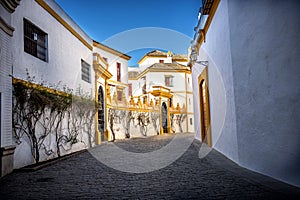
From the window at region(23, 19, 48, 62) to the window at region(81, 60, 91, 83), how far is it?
299 centimetres

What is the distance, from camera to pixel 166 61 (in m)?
34.3

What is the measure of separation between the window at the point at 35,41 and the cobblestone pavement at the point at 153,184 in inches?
124

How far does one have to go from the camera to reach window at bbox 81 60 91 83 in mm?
10574

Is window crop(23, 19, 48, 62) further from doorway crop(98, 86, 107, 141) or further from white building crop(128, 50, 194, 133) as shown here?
white building crop(128, 50, 194, 133)

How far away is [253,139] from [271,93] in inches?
42.2

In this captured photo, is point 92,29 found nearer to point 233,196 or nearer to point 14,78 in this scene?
point 14,78

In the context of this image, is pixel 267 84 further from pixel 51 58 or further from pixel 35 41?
pixel 51 58

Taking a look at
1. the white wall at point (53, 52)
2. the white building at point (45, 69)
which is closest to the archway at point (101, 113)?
the white building at point (45, 69)

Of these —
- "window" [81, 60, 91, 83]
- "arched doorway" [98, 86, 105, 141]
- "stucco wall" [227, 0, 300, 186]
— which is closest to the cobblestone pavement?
"stucco wall" [227, 0, 300, 186]

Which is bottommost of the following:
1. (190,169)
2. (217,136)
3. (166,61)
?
(190,169)

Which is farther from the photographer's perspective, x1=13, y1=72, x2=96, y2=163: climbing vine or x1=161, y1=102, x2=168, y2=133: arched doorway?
x1=161, y1=102, x2=168, y2=133: arched doorway

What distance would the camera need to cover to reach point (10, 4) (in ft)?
18.3

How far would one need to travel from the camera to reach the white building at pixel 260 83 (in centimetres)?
312

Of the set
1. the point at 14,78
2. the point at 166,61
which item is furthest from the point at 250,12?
the point at 166,61
